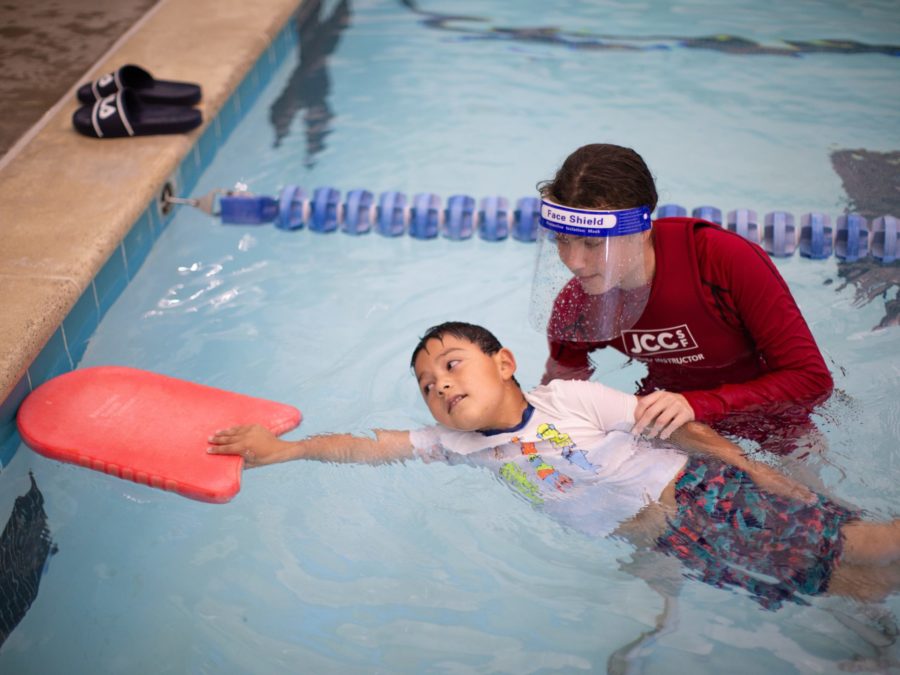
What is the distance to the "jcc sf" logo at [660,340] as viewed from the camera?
2959 mm

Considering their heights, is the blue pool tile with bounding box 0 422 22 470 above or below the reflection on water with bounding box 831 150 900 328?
below

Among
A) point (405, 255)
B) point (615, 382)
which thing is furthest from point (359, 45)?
point (615, 382)

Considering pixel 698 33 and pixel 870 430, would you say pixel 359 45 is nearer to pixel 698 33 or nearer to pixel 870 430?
pixel 698 33

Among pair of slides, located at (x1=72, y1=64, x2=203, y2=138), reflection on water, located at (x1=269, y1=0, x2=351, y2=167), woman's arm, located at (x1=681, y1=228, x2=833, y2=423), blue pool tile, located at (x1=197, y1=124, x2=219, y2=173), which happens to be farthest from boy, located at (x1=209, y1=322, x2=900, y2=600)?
reflection on water, located at (x1=269, y1=0, x2=351, y2=167)

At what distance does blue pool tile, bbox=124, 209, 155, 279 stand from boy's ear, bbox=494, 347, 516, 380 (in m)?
2.25

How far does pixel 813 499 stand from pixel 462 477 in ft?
3.86

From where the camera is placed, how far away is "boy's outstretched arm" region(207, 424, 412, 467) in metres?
3.02

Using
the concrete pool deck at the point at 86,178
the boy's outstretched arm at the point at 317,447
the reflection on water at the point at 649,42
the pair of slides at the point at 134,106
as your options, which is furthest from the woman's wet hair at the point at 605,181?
the reflection on water at the point at 649,42

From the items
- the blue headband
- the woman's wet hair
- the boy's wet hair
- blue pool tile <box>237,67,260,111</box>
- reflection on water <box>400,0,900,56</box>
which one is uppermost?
the woman's wet hair

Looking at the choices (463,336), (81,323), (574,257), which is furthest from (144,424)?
(574,257)

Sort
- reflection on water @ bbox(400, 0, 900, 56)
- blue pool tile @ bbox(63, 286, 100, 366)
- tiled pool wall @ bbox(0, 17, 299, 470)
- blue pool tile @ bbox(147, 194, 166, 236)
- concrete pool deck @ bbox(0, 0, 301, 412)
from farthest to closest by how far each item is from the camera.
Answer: reflection on water @ bbox(400, 0, 900, 56)
blue pool tile @ bbox(147, 194, 166, 236)
blue pool tile @ bbox(63, 286, 100, 366)
concrete pool deck @ bbox(0, 0, 301, 412)
tiled pool wall @ bbox(0, 17, 299, 470)

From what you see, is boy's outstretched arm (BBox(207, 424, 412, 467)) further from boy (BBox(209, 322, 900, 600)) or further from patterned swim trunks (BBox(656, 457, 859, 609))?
patterned swim trunks (BBox(656, 457, 859, 609))

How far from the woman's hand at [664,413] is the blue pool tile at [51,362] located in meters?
2.20

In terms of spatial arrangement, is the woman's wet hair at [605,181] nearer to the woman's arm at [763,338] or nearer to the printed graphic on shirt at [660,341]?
the woman's arm at [763,338]
